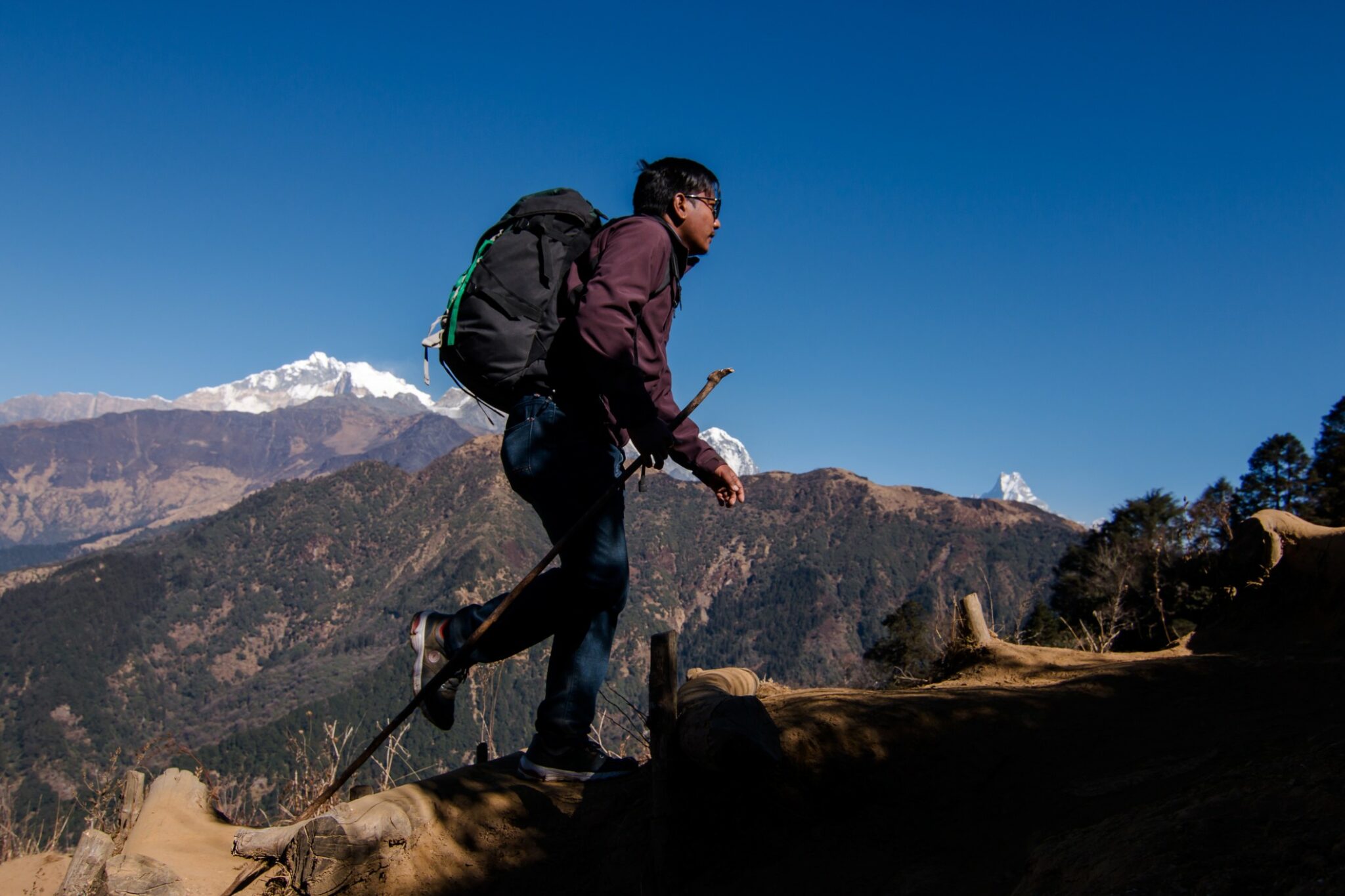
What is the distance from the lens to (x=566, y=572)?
11.2ft

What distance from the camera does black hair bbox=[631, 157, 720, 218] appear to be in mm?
3600

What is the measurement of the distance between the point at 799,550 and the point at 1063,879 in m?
187

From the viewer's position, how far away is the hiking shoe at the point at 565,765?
3.60 m

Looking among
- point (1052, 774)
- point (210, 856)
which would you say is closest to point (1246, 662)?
point (1052, 774)

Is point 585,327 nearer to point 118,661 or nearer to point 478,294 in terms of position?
point 478,294

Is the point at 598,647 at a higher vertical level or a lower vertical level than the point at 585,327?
lower

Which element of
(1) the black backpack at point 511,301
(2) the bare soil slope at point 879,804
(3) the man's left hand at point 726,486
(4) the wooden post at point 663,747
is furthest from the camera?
(1) the black backpack at point 511,301

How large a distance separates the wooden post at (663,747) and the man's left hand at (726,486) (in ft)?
1.80

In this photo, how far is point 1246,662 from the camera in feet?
15.5

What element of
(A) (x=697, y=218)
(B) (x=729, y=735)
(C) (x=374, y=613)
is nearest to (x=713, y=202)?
(A) (x=697, y=218)

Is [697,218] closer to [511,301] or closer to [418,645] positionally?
[511,301]

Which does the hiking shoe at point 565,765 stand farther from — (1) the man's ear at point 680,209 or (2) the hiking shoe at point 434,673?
(1) the man's ear at point 680,209

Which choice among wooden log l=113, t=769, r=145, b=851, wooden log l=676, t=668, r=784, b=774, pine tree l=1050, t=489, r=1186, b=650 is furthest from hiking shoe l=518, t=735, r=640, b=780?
pine tree l=1050, t=489, r=1186, b=650

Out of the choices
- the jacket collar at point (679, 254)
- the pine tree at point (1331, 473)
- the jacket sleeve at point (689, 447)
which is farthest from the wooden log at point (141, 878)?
the pine tree at point (1331, 473)
